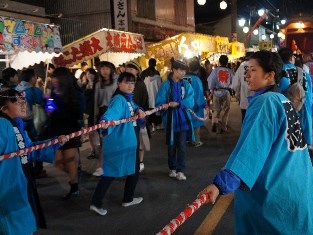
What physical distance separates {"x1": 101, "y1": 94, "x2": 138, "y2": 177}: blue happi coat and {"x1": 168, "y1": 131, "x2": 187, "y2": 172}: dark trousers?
1.59 metres

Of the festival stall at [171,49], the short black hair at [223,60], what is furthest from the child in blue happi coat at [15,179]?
the festival stall at [171,49]

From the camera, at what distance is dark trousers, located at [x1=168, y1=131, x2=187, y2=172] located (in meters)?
6.75

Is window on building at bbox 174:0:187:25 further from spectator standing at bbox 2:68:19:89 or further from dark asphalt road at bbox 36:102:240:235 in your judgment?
spectator standing at bbox 2:68:19:89

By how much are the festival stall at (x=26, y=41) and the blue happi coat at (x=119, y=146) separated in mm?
4409

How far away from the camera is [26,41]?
9094 millimetres

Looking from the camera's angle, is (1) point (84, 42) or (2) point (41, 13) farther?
(2) point (41, 13)

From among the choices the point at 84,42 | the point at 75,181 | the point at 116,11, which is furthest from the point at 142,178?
the point at 116,11

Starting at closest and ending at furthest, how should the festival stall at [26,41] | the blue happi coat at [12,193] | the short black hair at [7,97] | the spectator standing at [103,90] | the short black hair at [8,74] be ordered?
the blue happi coat at [12,193]
the short black hair at [7,97]
the spectator standing at [103,90]
the short black hair at [8,74]
the festival stall at [26,41]

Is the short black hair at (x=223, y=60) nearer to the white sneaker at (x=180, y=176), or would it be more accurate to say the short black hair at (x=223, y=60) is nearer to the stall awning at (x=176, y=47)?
the stall awning at (x=176, y=47)

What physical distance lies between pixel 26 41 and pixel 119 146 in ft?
16.8

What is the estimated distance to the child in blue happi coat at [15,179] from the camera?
11.1 ft

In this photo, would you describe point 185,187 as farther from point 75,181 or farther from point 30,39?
point 30,39

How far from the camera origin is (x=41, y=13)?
16.4 m

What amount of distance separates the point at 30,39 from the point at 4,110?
5996 millimetres
